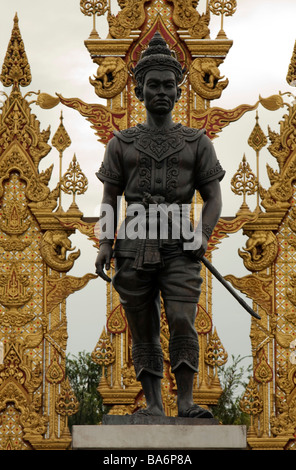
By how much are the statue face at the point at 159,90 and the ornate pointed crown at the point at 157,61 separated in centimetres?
3

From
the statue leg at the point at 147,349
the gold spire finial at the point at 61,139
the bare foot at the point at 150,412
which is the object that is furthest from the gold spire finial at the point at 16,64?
the bare foot at the point at 150,412

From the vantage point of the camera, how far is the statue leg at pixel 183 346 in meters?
6.17

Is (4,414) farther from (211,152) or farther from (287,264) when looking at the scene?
(211,152)

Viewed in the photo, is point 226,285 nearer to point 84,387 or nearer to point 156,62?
point 156,62

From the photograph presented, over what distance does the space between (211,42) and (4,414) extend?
401 cm

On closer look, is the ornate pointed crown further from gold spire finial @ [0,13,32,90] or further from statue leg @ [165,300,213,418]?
gold spire finial @ [0,13,32,90]

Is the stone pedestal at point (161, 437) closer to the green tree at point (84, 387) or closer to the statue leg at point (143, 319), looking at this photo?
the statue leg at point (143, 319)

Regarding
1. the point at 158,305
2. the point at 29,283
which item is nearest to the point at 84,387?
the point at 29,283

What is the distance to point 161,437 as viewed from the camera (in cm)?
586

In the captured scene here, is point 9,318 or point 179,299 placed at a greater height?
point 9,318

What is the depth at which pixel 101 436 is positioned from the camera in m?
5.86

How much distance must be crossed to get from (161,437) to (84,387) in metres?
10.7
